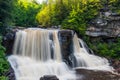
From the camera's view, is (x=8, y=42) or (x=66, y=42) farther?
(x=66, y=42)

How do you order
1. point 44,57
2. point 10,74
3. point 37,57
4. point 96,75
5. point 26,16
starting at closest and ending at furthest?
1. point 10,74
2. point 96,75
3. point 37,57
4. point 44,57
5. point 26,16

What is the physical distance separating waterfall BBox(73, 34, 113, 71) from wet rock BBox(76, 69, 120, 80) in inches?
57.4

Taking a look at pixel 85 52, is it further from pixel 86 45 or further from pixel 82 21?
pixel 82 21

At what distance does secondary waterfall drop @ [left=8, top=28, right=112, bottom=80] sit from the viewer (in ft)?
59.9

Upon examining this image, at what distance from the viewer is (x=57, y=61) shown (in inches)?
806

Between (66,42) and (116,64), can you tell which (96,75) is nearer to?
(116,64)

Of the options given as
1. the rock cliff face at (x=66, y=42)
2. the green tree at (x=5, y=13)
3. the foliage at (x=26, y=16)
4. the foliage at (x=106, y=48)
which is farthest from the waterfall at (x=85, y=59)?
the foliage at (x=26, y=16)

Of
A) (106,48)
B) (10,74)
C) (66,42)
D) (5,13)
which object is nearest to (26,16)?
(106,48)

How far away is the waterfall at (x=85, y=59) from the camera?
67.7 feet

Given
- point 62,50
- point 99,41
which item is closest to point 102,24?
point 99,41

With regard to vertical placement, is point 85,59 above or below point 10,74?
below

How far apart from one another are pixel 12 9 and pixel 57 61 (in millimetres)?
4599

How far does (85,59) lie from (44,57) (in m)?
3.04

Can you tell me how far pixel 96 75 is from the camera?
1762 cm
